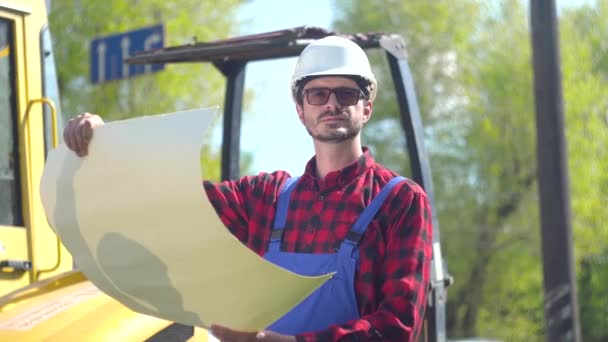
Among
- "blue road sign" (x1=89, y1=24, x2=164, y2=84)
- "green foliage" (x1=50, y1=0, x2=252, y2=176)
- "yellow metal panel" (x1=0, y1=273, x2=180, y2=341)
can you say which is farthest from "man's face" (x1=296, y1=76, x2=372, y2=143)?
"green foliage" (x1=50, y1=0, x2=252, y2=176)

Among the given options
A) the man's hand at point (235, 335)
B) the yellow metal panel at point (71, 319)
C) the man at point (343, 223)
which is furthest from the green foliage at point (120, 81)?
the man's hand at point (235, 335)

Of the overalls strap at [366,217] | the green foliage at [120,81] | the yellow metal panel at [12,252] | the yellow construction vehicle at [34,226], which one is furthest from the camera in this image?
the green foliage at [120,81]

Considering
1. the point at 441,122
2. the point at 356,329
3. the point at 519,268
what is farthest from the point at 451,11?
the point at 356,329

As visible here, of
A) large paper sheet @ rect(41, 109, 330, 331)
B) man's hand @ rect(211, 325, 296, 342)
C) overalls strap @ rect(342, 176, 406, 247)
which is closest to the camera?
large paper sheet @ rect(41, 109, 330, 331)

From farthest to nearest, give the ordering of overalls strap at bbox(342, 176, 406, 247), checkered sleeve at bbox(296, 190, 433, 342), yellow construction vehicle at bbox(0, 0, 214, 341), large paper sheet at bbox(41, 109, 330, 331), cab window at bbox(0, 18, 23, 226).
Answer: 1. cab window at bbox(0, 18, 23, 226)
2. yellow construction vehicle at bbox(0, 0, 214, 341)
3. overalls strap at bbox(342, 176, 406, 247)
4. checkered sleeve at bbox(296, 190, 433, 342)
5. large paper sheet at bbox(41, 109, 330, 331)

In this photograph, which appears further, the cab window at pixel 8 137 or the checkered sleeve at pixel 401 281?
the cab window at pixel 8 137

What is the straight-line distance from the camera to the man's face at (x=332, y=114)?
242cm

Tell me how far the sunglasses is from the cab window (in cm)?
121

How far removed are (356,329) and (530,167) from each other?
20.4 meters

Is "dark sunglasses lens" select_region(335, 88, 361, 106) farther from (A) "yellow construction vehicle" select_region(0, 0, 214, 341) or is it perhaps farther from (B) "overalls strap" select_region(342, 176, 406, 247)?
(A) "yellow construction vehicle" select_region(0, 0, 214, 341)

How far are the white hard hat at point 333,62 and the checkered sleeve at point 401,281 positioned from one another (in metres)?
0.30

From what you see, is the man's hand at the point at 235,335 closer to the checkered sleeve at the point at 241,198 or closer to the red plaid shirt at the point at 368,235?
the red plaid shirt at the point at 368,235

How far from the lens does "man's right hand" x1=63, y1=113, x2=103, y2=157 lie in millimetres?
2266

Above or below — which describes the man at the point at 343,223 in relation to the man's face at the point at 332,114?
below
